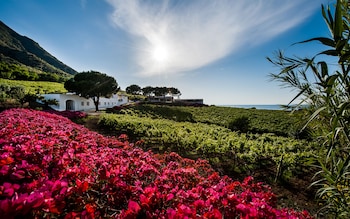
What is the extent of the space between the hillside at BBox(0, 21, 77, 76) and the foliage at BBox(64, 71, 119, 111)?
8105 centimetres

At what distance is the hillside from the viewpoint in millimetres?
92188

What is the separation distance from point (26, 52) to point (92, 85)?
3916 inches

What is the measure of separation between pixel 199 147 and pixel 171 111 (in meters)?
21.5

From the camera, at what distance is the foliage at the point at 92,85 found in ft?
93.0

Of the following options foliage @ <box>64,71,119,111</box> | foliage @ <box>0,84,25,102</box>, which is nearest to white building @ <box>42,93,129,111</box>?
foliage @ <box>64,71,119,111</box>

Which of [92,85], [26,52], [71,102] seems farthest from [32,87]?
[26,52]

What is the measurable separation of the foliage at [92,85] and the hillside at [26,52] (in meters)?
81.1

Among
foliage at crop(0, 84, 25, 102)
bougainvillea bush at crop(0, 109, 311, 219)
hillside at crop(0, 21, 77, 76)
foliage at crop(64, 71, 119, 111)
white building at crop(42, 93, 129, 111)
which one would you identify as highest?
hillside at crop(0, 21, 77, 76)

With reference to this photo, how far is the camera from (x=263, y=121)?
21156 millimetres

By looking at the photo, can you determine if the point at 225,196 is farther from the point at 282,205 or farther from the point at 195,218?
the point at 282,205

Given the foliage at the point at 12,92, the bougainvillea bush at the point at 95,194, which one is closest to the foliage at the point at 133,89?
the foliage at the point at 12,92

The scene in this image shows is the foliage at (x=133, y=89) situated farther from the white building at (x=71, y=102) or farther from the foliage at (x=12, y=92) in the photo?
the foliage at (x=12, y=92)

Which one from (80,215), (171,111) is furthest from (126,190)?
(171,111)

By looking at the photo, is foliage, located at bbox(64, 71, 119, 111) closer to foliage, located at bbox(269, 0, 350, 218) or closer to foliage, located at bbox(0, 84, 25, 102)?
foliage, located at bbox(0, 84, 25, 102)
